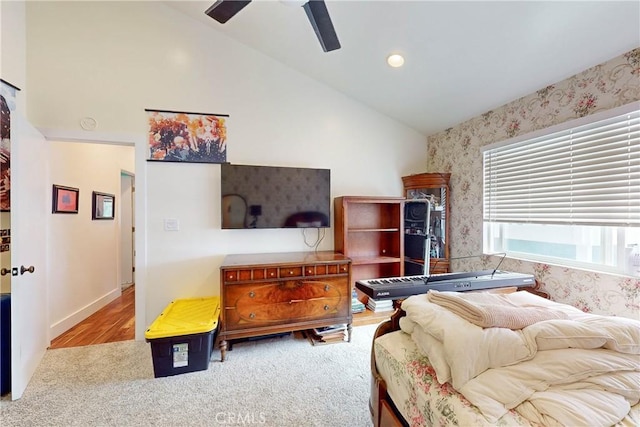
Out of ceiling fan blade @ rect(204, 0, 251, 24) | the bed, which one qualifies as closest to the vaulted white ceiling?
ceiling fan blade @ rect(204, 0, 251, 24)

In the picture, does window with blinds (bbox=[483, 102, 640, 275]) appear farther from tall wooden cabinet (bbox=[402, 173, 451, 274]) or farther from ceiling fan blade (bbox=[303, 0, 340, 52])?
ceiling fan blade (bbox=[303, 0, 340, 52])

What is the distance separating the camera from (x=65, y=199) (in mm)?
2846

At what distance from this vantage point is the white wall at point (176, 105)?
2.45 m

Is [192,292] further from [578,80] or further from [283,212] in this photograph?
[578,80]

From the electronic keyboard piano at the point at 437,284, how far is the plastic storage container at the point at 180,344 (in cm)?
131

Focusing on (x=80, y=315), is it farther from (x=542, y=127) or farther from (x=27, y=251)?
(x=542, y=127)

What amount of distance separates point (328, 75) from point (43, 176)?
2850 mm

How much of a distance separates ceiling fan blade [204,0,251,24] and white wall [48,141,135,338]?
92.4 inches

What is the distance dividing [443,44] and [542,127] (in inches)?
43.4

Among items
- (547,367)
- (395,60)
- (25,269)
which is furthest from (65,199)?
(547,367)

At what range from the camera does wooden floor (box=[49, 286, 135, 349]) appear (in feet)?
8.45

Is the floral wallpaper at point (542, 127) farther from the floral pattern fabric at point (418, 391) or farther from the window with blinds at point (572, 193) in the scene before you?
the floral pattern fabric at point (418, 391)

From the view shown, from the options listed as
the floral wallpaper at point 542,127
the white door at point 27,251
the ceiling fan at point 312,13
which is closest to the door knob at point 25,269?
the white door at point 27,251

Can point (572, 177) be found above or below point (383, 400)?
above
